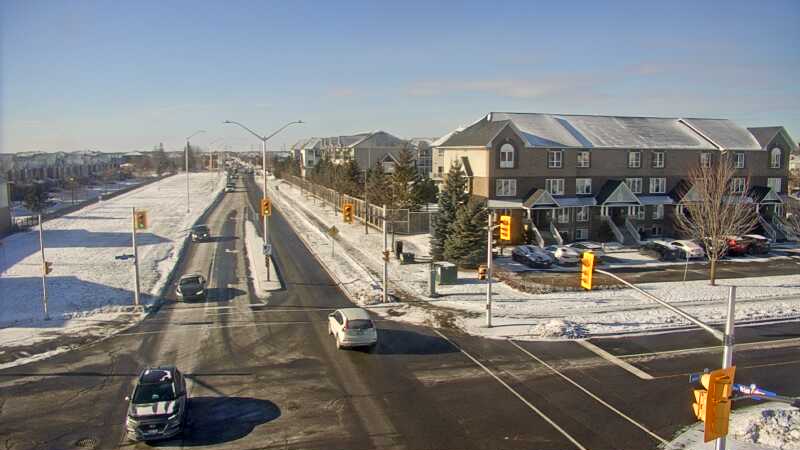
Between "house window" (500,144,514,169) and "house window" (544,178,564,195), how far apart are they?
373 centimetres

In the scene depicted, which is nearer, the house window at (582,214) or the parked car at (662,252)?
the parked car at (662,252)

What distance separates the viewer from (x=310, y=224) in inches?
2608

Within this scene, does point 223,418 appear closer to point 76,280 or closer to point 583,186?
point 76,280

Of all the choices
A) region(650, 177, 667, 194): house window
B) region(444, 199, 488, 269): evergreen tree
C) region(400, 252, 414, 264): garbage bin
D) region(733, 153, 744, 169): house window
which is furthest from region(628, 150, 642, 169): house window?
region(400, 252, 414, 264): garbage bin

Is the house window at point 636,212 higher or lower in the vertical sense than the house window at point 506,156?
lower

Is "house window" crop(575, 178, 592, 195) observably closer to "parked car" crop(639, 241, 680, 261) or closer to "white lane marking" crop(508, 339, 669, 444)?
"parked car" crop(639, 241, 680, 261)

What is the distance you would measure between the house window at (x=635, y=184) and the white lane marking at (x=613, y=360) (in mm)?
33871

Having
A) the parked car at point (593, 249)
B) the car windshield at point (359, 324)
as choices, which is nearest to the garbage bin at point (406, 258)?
the parked car at point (593, 249)

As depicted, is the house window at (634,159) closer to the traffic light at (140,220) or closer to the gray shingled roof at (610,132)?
the gray shingled roof at (610,132)

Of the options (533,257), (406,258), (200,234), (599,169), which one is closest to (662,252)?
(533,257)

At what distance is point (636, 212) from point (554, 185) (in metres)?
7.82

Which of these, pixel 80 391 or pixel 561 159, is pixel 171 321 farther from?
pixel 561 159

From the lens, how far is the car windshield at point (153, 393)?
17047 mm

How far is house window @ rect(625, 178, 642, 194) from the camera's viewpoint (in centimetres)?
5659
